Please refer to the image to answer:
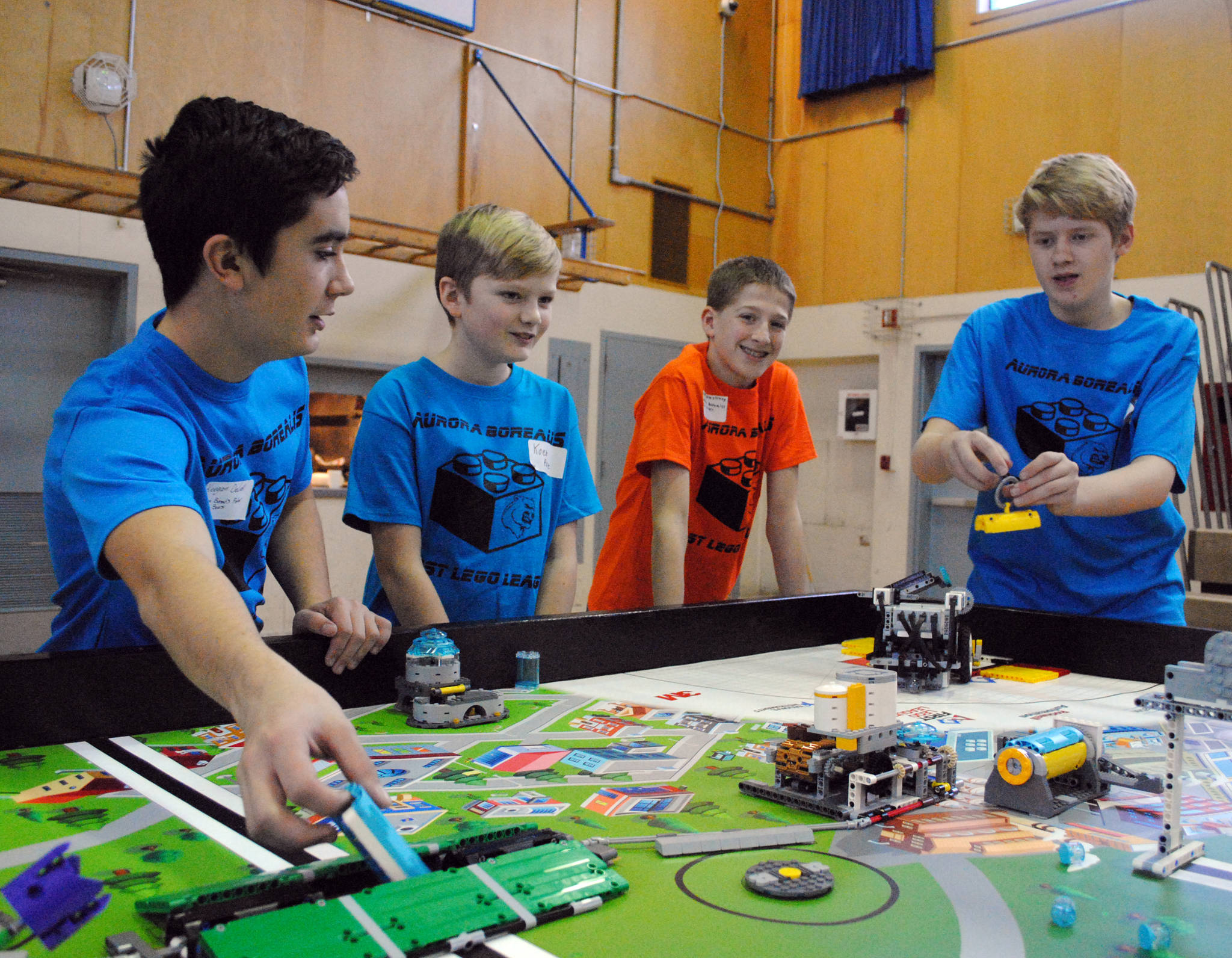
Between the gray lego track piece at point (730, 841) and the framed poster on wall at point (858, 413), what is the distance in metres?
6.45

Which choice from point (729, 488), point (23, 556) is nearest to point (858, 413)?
point (729, 488)

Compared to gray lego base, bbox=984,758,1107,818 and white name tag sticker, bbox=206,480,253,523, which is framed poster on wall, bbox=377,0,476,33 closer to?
white name tag sticker, bbox=206,480,253,523

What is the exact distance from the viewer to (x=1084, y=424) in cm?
203

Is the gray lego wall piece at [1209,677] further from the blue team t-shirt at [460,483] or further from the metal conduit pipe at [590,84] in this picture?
the metal conduit pipe at [590,84]

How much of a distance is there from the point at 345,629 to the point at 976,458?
4.07ft

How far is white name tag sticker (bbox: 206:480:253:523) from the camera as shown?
1407mm

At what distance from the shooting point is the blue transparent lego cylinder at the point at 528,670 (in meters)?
1.57

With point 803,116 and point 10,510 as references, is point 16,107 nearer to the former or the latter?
point 10,510

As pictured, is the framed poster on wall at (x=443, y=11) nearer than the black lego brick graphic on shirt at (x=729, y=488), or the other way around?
the black lego brick graphic on shirt at (x=729, y=488)

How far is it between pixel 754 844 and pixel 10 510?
4846 mm

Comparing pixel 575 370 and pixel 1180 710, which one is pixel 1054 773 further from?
pixel 575 370

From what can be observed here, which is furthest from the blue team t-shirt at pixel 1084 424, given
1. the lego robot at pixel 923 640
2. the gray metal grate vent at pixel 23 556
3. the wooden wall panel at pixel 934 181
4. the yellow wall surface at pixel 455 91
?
the wooden wall panel at pixel 934 181

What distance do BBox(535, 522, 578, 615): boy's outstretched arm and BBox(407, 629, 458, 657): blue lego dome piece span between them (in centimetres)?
62

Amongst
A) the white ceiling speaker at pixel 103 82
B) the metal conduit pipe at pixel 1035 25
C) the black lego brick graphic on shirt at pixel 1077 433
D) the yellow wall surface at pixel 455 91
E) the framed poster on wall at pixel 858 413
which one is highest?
the metal conduit pipe at pixel 1035 25
